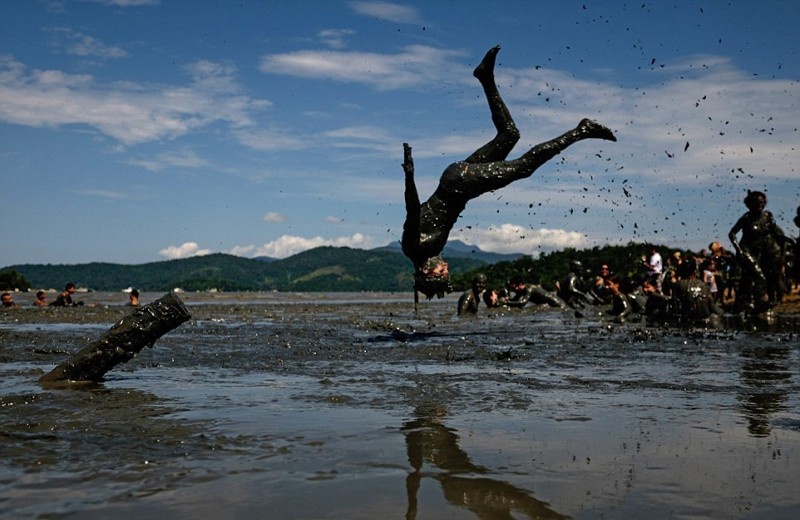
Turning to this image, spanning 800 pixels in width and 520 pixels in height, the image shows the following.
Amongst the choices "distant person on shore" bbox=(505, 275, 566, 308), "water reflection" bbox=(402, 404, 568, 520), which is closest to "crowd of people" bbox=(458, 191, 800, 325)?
"distant person on shore" bbox=(505, 275, 566, 308)

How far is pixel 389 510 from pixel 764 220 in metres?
15.1

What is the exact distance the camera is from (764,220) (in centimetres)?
1602

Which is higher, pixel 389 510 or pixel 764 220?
pixel 764 220

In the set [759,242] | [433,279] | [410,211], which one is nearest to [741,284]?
[759,242]

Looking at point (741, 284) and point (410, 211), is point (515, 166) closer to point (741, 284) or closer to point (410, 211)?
point (410, 211)

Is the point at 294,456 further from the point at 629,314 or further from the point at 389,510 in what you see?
the point at 629,314

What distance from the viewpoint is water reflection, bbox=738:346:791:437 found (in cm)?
503

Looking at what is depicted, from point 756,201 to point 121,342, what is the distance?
44.3 feet

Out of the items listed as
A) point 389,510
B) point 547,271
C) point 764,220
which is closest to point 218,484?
point 389,510

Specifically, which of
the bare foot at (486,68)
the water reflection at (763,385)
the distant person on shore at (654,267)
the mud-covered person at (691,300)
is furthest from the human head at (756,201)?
the bare foot at (486,68)

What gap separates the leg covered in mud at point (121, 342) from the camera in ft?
22.6

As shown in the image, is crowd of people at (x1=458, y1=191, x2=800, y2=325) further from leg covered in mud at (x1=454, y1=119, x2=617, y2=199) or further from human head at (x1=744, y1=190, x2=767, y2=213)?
leg covered in mud at (x1=454, y1=119, x2=617, y2=199)

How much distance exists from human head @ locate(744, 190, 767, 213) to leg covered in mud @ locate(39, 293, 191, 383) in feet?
42.5

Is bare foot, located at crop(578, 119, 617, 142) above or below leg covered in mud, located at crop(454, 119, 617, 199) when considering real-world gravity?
above
